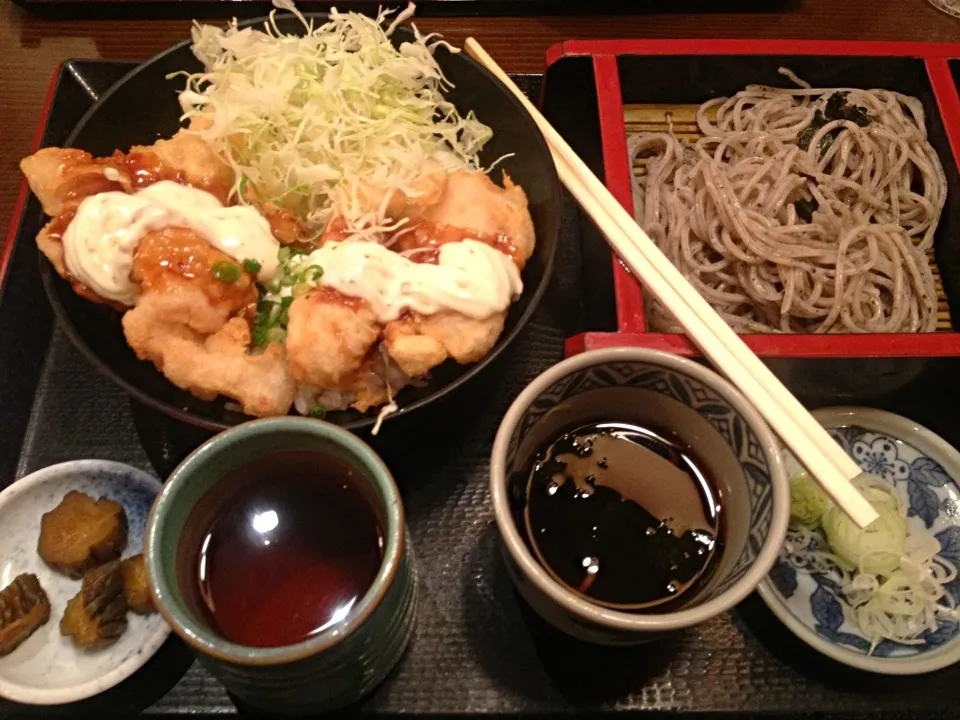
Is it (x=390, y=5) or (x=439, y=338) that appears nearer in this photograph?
(x=439, y=338)

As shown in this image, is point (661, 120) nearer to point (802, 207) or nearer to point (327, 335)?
point (802, 207)

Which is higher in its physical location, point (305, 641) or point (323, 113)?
point (323, 113)

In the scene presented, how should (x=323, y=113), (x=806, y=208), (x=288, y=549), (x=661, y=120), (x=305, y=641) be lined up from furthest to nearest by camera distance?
(x=661, y=120), (x=806, y=208), (x=323, y=113), (x=288, y=549), (x=305, y=641)

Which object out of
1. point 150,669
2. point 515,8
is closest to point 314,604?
point 150,669

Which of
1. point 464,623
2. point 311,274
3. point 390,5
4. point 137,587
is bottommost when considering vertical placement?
point 464,623

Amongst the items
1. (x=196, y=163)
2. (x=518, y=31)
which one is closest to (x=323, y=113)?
(x=196, y=163)

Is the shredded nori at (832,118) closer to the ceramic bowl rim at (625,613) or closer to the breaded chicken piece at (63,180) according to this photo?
the ceramic bowl rim at (625,613)

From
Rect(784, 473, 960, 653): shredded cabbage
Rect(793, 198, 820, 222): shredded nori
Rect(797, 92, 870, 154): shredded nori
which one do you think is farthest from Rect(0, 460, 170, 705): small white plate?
Rect(797, 92, 870, 154): shredded nori

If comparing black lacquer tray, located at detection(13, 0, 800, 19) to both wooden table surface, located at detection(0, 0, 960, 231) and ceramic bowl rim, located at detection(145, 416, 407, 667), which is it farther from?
ceramic bowl rim, located at detection(145, 416, 407, 667)
